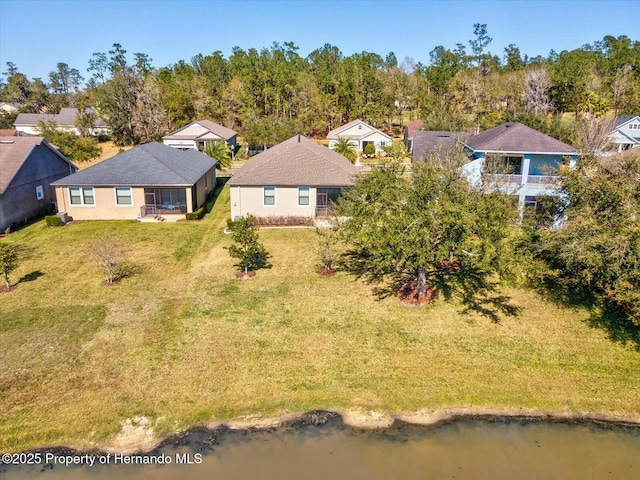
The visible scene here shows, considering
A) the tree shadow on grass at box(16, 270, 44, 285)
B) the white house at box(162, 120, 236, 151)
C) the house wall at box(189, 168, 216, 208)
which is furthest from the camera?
the white house at box(162, 120, 236, 151)

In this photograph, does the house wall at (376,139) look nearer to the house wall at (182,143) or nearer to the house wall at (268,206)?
the house wall at (182,143)

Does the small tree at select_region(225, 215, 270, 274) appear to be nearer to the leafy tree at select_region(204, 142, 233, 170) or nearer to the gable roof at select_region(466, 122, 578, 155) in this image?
the gable roof at select_region(466, 122, 578, 155)

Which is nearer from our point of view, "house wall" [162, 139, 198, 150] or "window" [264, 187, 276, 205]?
"window" [264, 187, 276, 205]

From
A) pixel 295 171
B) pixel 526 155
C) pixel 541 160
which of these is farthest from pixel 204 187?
pixel 541 160

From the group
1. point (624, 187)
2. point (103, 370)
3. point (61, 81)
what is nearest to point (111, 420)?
point (103, 370)

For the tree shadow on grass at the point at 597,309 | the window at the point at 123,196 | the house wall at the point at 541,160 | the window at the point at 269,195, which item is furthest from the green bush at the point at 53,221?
the house wall at the point at 541,160

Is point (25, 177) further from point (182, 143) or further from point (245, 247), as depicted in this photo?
point (182, 143)

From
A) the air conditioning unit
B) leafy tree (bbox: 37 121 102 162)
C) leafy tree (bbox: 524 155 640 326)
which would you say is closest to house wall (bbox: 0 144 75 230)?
the air conditioning unit
